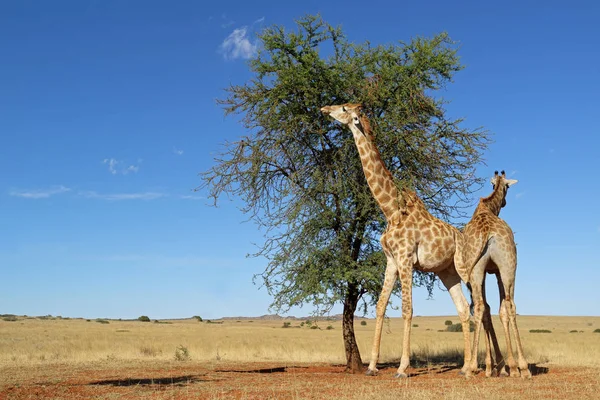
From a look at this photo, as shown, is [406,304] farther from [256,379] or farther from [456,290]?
[256,379]

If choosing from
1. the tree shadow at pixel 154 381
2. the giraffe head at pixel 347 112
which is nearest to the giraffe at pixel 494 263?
the giraffe head at pixel 347 112

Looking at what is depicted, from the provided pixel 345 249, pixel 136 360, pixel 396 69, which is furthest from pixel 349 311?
pixel 136 360

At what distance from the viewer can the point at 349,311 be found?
814 inches

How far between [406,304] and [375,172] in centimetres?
384

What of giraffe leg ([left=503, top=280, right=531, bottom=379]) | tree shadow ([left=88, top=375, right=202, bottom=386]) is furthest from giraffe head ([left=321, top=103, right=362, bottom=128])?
tree shadow ([left=88, top=375, right=202, bottom=386])

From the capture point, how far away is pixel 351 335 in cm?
2056

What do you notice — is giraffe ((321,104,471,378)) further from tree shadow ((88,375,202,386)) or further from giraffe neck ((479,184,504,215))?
tree shadow ((88,375,202,386))

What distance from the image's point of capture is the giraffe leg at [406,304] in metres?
16.0

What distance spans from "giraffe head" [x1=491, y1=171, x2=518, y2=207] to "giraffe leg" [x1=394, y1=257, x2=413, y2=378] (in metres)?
4.55

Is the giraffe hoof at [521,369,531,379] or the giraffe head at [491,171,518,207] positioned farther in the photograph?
the giraffe head at [491,171,518,207]

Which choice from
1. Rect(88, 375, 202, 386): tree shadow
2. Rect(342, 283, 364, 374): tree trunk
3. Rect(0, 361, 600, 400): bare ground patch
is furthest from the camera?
Rect(342, 283, 364, 374): tree trunk

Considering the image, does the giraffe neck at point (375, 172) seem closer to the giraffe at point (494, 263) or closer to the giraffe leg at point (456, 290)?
the giraffe at point (494, 263)

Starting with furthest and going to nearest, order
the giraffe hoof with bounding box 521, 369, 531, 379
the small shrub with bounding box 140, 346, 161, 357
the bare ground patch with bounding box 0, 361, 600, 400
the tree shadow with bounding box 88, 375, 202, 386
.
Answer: the small shrub with bounding box 140, 346, 161, 357
the tree shadow with bounding box 88, 375, 202, 386
the giraffe hoof with bounding box 521, 369, 531, 379
the bare ground patch with bounding box 0, 361, 600, 400

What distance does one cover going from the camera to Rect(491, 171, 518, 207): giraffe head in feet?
61.8
